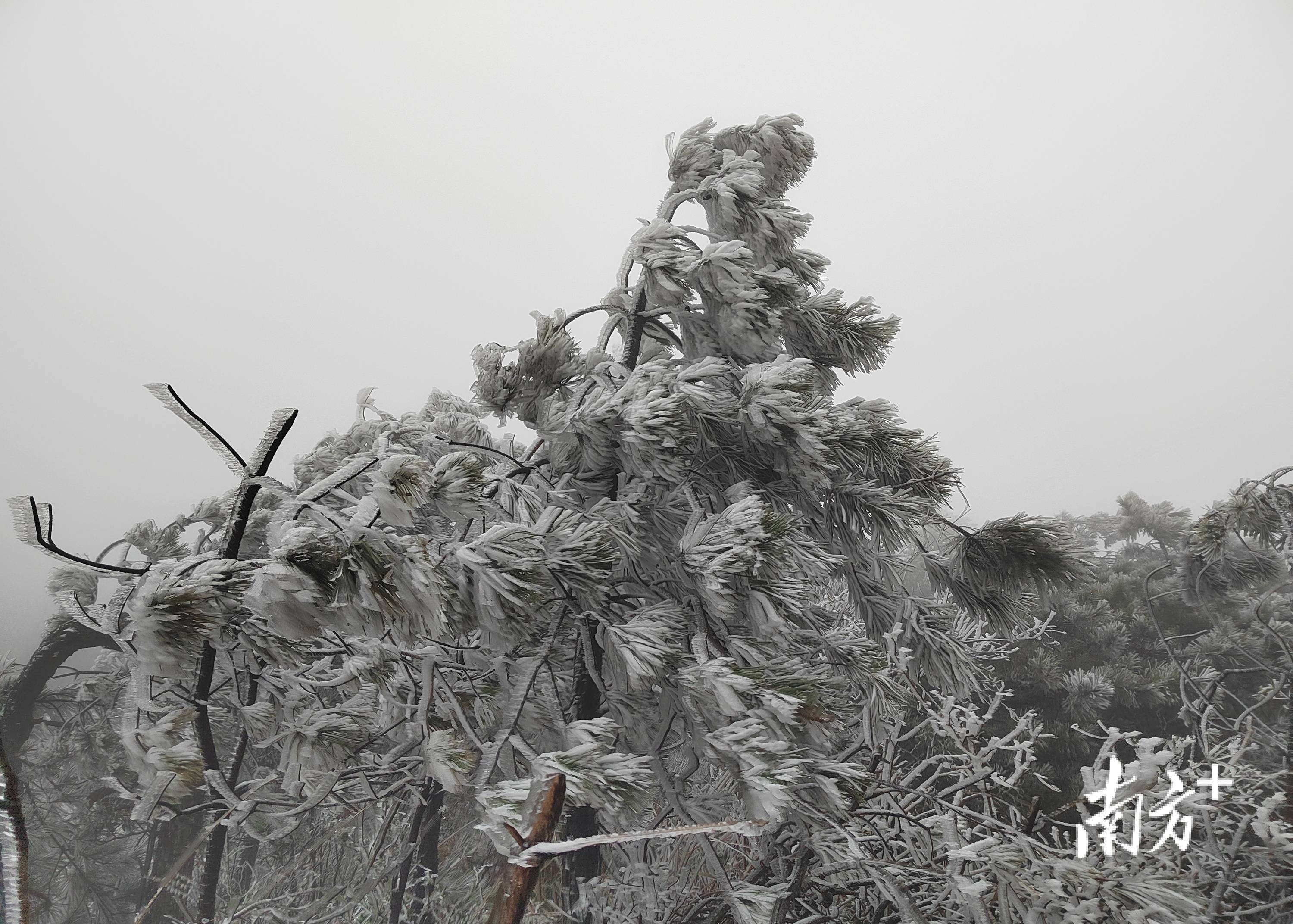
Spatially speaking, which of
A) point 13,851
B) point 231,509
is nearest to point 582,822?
point 231,509

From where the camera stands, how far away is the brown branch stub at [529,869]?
38cm

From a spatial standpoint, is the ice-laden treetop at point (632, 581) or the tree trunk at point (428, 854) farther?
the tree trunk at point (428, 854)

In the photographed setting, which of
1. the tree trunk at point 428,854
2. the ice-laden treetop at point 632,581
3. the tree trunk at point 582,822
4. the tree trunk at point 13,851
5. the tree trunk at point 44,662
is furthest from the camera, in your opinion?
the tree trunk at point 44,662

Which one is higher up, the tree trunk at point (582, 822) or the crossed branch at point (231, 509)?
the crossed branch at point (231, 509)

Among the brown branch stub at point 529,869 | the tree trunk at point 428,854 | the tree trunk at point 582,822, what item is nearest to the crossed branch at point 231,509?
the brown branch stub at point 529,869

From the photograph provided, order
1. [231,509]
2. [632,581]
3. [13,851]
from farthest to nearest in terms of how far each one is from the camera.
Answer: [632,581] < [231,509] < [13,851]

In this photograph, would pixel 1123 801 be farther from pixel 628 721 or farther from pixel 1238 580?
pixel 1238 580

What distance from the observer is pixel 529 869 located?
378 mm

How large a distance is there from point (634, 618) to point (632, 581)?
0.13 metres

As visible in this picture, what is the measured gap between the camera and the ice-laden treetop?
599 millimetres

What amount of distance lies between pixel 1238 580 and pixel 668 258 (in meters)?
2.37

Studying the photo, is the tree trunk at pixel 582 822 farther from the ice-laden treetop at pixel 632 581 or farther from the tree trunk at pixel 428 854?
the tree trunk at pixel 428 854

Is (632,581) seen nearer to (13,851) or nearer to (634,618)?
(634,618)

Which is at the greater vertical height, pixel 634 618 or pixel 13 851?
pixel 634 618
